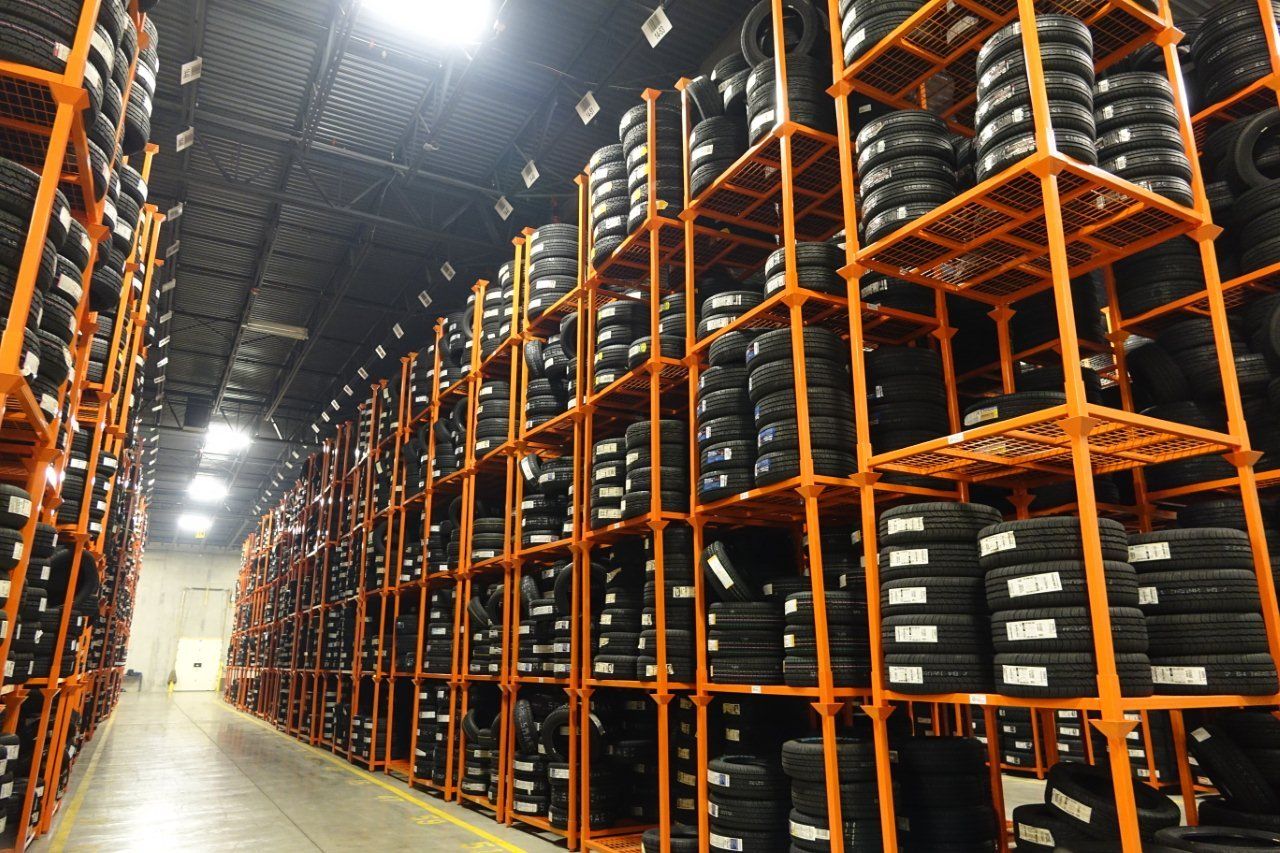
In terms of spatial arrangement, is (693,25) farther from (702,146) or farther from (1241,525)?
(1241,525)

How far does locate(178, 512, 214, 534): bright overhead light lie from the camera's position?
3903 cm

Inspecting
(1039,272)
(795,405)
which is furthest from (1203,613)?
(795,405)

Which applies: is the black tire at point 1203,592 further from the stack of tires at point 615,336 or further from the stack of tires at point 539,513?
the stack of tires at point 539,513

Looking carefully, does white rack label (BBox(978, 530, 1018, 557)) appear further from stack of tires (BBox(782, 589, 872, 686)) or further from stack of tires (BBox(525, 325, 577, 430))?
stack of tires (BBox(525, 325, 577, 430))

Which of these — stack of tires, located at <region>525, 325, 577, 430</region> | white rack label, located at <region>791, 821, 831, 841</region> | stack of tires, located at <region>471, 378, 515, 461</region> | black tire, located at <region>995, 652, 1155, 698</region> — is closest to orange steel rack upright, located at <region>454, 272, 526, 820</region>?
stack of tires, located at <region>471, 378, 515, 461</region>

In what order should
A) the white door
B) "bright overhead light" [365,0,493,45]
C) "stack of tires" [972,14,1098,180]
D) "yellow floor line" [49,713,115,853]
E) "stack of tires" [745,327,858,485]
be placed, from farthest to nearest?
the white door → "bright overhead light" [365,0,493,45] → "yellow floor line" [49,713,115,853] → "stack of tires" [745,327,858,485] → "stack of tires" [972,14,1098,180]

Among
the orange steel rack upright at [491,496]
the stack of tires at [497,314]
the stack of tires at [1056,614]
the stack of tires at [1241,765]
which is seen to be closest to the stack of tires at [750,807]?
the stack of tires at [1056,614]

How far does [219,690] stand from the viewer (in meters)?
41.2

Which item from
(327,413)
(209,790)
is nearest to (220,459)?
(327,413)

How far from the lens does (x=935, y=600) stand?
450 centimetres

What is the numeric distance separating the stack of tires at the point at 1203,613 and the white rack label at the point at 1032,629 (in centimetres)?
65

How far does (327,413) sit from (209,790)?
1440 cm

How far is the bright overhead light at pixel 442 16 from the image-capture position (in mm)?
9719

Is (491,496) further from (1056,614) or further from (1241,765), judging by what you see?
(1241,765)
